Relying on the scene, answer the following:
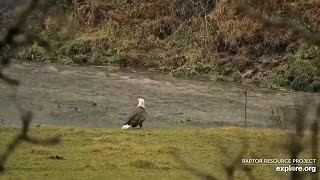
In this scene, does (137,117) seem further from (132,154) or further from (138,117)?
(132,154)

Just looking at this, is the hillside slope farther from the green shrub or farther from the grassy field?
the grassy field

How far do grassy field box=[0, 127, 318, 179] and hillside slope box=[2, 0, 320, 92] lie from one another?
9287mm

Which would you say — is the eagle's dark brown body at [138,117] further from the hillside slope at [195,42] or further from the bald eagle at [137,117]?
the hillside slope at [195,42]

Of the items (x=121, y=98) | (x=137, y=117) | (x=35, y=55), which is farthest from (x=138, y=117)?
(x=35, y=55)

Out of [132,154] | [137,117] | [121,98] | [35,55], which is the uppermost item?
[132,154]

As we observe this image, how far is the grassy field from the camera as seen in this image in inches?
345

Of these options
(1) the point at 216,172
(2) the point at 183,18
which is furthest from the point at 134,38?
(1) the point at 216,172

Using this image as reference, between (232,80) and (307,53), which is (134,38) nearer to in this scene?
(232,80)

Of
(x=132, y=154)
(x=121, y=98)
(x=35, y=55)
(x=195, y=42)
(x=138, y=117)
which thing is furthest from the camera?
(x=195, y=42)

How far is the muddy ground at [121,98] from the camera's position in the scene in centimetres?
1480

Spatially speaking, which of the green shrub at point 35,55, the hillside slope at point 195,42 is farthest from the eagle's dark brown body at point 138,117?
the green shrub at point 35,55

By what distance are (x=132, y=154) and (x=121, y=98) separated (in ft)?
24.1

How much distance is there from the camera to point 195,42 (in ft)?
80.5

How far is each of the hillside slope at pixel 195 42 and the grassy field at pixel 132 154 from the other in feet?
30.5
